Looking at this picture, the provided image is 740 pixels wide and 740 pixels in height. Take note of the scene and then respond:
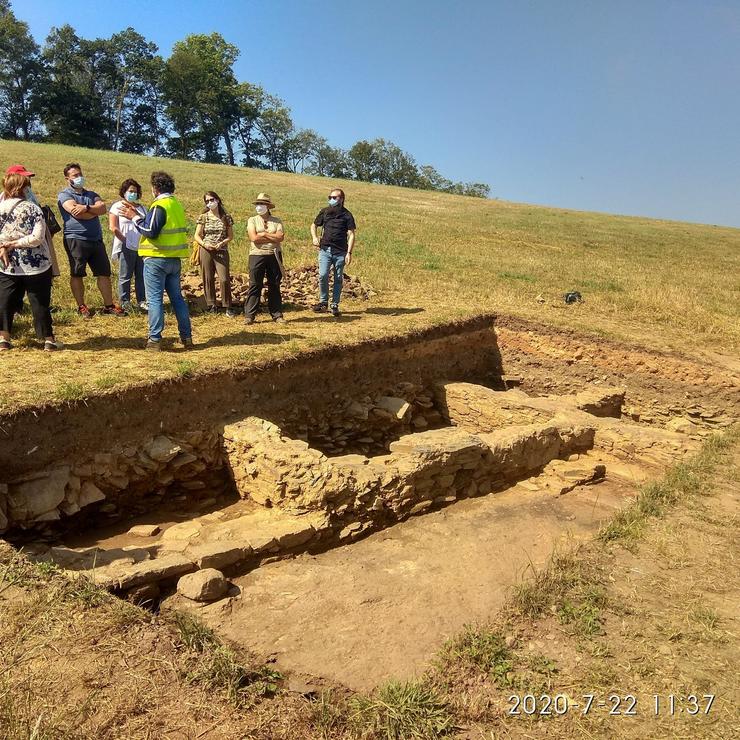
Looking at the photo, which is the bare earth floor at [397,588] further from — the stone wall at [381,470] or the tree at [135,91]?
the tree at [135,91]

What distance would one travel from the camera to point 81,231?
7828 millimetres

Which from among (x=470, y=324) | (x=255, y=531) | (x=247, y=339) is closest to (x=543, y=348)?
(x=470, y=324)

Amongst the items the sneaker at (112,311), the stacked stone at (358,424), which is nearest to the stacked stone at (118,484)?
the stacked stone at (358,424)

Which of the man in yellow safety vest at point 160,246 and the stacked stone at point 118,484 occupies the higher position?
the man in yellow safety vest at point 160,246

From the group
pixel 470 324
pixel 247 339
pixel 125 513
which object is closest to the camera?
pixel 125 513

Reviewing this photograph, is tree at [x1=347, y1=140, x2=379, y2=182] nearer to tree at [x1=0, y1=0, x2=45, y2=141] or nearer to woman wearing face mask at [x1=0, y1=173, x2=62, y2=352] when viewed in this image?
tree at [x1=0, y1=0, x2=45, y2=141]

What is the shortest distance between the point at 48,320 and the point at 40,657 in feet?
15.8

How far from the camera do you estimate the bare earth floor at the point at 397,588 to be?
13.0ft

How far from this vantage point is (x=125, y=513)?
5910 mm

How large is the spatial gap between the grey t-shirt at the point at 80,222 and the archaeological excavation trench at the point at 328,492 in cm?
316

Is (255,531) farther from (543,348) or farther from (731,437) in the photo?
(543,348)

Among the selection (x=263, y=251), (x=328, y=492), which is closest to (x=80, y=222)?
(x=263, y=251)
